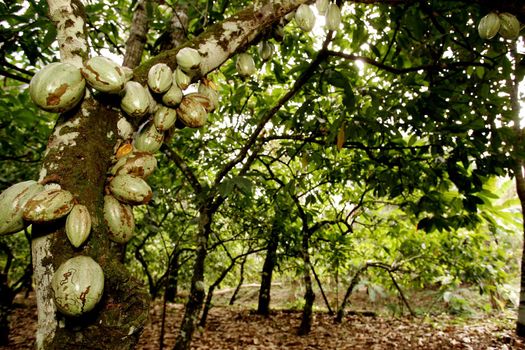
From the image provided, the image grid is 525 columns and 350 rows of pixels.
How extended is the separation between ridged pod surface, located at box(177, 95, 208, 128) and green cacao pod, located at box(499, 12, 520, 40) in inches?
43.6

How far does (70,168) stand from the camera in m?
0.67

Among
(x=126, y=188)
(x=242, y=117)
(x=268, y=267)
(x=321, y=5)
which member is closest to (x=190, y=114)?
(x=126, y=188)

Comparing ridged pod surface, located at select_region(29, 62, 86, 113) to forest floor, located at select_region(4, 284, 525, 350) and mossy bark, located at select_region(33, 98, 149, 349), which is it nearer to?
mossy bark, located at select_region(33, 98, 149, 349)

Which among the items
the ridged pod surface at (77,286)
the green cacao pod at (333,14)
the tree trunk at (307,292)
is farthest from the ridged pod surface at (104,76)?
the tree trunk at (307,292)

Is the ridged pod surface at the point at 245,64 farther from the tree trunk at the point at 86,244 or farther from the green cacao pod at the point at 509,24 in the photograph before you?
the green cacao pod at the point at 509,24

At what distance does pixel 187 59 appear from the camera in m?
0.87

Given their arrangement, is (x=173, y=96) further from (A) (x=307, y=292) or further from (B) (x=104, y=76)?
(A) (x=307, y=292)

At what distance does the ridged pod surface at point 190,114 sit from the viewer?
3.04 feet

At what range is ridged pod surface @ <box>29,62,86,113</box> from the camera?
0.69 meters

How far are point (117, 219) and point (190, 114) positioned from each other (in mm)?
347

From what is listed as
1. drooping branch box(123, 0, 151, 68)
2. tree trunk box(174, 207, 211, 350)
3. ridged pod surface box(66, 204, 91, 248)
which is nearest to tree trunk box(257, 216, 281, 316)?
tree trunk box(174, 207, 211, 350)

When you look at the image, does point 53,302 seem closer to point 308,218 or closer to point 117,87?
point 117,87

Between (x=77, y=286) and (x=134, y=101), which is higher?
(x=134, y=101)

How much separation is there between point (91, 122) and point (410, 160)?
2.29m
